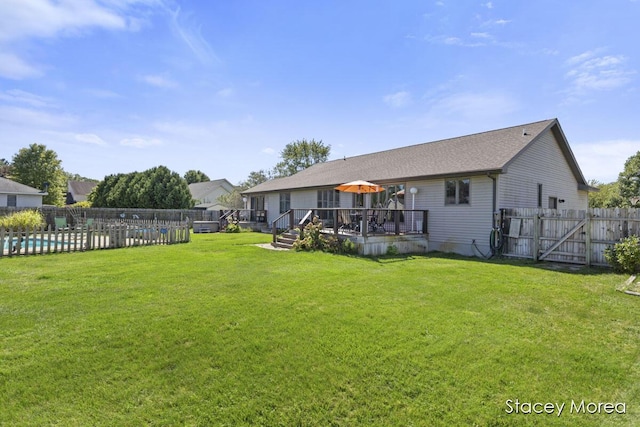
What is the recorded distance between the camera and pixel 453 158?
44.2ft

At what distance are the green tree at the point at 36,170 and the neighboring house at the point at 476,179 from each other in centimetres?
4208

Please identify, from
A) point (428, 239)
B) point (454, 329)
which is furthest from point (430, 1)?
point (454, 329)

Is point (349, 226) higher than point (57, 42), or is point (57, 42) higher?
point (57, 42)

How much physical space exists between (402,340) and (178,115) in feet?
53.9

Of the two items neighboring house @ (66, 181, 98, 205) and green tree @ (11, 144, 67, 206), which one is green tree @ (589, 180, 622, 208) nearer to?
green tree @ (11, 144, 67, 206)

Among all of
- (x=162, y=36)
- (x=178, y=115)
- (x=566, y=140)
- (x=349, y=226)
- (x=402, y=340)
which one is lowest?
(x=402, y=340)

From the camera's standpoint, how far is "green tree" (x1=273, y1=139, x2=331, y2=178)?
46.5 meters

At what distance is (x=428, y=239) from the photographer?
12.7m

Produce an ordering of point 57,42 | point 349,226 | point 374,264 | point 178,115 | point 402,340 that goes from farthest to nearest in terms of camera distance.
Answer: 1. point 178,115
2. point 349,226
3. point 57,42
4. point 374,264
5. point 402,340

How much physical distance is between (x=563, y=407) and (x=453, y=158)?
11953 mm

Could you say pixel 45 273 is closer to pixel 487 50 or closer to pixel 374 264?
pixel 374 264

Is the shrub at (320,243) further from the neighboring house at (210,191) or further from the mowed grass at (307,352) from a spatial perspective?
the neighboring house at (210,191)

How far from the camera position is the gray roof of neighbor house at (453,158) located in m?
11.8

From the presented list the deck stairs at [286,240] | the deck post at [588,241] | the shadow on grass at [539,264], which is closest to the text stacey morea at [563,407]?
the shadow on grass at [539,264]
